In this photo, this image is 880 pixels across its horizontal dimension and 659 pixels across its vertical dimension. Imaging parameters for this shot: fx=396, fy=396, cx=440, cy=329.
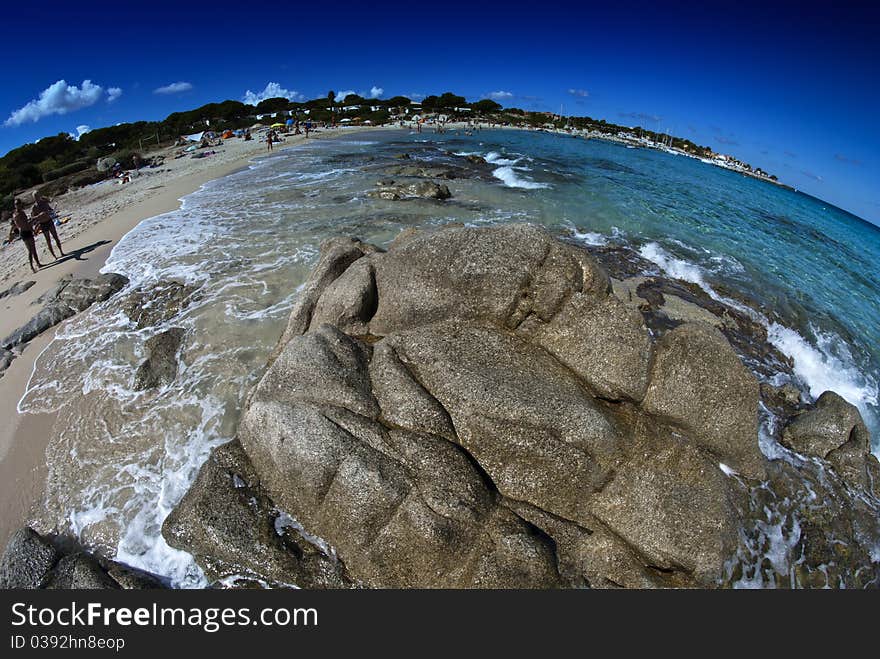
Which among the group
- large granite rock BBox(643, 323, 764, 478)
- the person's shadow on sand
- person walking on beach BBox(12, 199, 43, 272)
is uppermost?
person walking on beach BBox(12, 199, 43, 272)

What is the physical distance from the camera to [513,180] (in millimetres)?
29188

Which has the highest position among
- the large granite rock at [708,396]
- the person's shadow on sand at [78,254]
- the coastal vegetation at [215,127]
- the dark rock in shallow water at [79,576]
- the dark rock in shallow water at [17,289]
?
the coastal vegetation at [215,127]

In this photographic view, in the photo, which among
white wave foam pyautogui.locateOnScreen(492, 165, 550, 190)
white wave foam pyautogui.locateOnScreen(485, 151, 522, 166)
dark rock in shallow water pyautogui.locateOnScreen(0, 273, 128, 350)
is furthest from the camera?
white wave foam pyautogui.locateOnScreen(485, 151, 522, 166)

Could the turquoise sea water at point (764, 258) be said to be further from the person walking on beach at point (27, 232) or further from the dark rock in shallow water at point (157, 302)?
the person walking on beach at point (27, 232)

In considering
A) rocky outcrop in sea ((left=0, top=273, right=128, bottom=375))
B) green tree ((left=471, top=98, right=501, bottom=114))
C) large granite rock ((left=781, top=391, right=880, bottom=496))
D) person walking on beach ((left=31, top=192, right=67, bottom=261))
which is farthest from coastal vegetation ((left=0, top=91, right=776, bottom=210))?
large granite rock ((left=781, top=391, right=880, bottom=496))

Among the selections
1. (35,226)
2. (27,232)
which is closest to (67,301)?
(27,232)

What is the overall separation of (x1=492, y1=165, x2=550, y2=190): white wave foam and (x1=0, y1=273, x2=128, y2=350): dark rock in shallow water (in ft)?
74.2

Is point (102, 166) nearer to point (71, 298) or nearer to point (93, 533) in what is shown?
point (71, 298)

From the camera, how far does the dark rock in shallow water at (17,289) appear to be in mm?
13219

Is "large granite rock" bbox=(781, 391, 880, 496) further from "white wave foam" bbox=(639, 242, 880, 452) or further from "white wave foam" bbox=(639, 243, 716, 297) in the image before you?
"white wave foam" bbox=(639, 243, 716, 297)

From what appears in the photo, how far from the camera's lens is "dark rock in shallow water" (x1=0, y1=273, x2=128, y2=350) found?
10523 millimetres

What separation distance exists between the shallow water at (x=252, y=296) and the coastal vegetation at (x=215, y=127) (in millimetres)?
27427

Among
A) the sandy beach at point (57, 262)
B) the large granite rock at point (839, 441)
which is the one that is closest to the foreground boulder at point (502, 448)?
the large granite rock at point (839, 441)

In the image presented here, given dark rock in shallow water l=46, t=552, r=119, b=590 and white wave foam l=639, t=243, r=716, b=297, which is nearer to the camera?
dark rock in shallow water l=46, t=552, r=119, b=590
